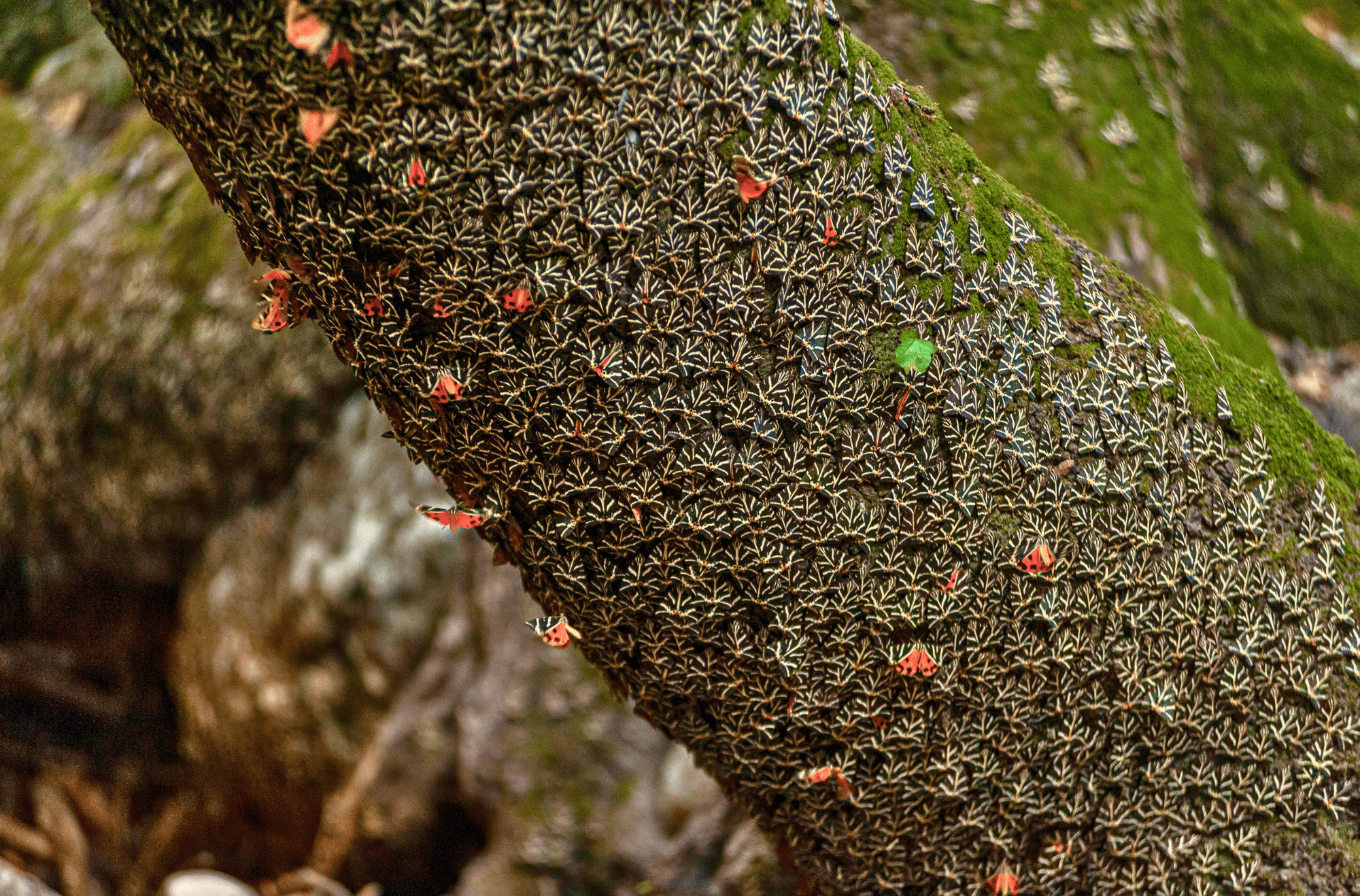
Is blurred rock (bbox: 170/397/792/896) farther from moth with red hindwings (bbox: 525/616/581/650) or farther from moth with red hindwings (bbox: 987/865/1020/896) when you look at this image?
moth with red hindwings (bbox: 525/616/581/650)

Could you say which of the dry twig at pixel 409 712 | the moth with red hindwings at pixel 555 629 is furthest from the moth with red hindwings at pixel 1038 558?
the dry twig at pixel 409 712

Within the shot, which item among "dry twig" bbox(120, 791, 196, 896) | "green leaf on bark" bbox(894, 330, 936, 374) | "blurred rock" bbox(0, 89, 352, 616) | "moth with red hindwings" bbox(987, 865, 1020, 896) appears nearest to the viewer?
"green leaf on bark" bbox(894, 330, 936, 374)

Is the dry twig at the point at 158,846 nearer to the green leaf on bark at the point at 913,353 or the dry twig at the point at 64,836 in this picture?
the dry twig at the point at 64,836

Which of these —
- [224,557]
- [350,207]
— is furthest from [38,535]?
[350,207]

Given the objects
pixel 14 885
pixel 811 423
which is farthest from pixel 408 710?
pixel 811 423

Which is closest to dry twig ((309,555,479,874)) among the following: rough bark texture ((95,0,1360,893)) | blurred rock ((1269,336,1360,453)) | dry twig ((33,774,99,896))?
dry twig ((33,774,99,896))
